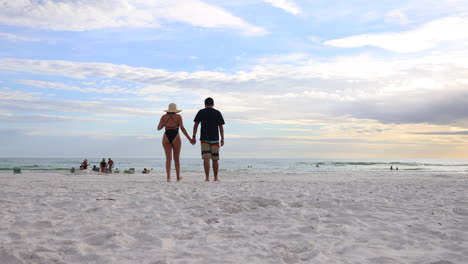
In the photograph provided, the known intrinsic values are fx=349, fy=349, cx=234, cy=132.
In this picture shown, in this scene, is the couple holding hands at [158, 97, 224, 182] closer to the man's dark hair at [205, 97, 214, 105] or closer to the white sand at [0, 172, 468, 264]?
the man's dark hair at [205, 97, 214, 105]

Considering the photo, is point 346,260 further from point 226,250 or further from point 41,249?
point 41,249

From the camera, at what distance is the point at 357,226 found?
388 cm

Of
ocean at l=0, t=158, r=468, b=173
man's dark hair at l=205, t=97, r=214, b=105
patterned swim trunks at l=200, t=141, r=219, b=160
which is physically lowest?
ocean at l=0, t=158, r=468, b=173

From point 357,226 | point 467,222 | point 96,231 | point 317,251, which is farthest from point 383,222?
point 96,231

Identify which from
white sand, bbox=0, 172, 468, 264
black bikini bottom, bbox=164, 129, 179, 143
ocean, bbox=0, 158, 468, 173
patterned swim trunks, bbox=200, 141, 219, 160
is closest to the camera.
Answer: white sand, bbox=0, 172, 468, 264

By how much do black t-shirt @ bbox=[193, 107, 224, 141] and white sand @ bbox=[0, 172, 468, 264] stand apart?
130 inches

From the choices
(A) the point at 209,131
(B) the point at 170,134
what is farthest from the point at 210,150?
(B) the point at 170,134

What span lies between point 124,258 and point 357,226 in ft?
8.23

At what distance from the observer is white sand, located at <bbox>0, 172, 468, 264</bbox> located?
2.81 meters

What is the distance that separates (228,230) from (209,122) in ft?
18.1

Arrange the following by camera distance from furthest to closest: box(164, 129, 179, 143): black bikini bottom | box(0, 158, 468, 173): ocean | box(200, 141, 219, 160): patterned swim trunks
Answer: box(0, 158, 468, 173): ocean, box(164, 129, 179, 143): black bikini bottom, box(200, 141, 219, 160): patterned swim trunks

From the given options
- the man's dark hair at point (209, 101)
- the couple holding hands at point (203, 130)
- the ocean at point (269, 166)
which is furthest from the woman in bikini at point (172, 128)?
the ocean at point (269, 166)

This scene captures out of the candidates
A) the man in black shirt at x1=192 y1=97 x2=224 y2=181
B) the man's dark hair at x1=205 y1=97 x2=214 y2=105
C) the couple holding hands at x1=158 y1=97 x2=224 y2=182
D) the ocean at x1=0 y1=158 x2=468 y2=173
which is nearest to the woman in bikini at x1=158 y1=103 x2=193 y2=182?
the couple holding hands at x1=158 y1=97 x2=224 y2=182

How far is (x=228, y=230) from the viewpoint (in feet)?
12.0
